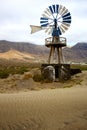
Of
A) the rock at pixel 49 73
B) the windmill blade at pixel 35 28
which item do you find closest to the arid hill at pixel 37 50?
the windmill blade at pixel 35 28

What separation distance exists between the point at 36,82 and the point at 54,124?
49.7ft

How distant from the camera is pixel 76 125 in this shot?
11.2 meters

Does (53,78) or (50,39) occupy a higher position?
(50,39)

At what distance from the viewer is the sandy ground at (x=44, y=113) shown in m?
11.2

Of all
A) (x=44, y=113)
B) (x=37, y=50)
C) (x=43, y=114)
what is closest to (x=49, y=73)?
(x=44, y=113)

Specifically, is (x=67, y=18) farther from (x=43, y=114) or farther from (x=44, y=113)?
(x=43, y=114)

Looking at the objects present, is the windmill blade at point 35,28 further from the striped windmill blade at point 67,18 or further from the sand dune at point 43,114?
the sand dune at point 43,114

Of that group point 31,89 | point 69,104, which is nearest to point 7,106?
point 69,104

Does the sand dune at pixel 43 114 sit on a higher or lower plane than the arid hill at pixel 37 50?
lower

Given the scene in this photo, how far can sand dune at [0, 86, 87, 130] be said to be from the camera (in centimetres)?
1117

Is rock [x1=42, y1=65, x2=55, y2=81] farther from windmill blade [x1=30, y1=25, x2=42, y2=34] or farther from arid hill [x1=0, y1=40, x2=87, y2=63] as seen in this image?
arid hill [x1=0, y1=40, x2=87, y2=63]

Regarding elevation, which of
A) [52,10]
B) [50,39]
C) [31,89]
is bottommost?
[31,89]

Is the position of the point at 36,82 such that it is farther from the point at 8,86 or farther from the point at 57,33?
the point at 57,33

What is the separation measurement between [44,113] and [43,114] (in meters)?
0.19
